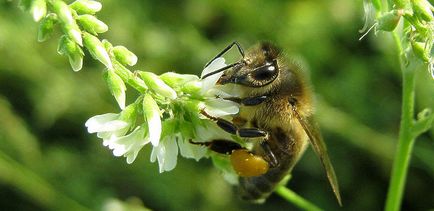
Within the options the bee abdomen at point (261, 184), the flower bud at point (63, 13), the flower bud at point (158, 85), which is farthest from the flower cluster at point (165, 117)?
the bee abdomen at point (261, 184)

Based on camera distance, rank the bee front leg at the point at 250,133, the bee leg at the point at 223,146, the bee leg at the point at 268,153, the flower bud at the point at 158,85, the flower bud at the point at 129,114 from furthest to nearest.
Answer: the bee leg at the point at 268,153 < the bee leg at the point at 223,146 < the bee front leg at the point at 250,133 < the flower bud at the point at 129,114 < the flower bud at the point at 158,85

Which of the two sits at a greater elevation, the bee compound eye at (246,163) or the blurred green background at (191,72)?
the blurred green background at (191,72)

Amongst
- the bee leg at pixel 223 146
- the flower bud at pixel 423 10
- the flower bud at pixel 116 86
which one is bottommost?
the flower bud at pixel 116 86

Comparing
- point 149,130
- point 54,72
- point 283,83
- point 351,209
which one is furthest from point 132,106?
point 351,209

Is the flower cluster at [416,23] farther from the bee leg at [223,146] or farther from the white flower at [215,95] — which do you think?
the bee leg at [223,146]

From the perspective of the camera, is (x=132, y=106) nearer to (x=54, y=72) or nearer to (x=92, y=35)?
(x=92, y=35)
